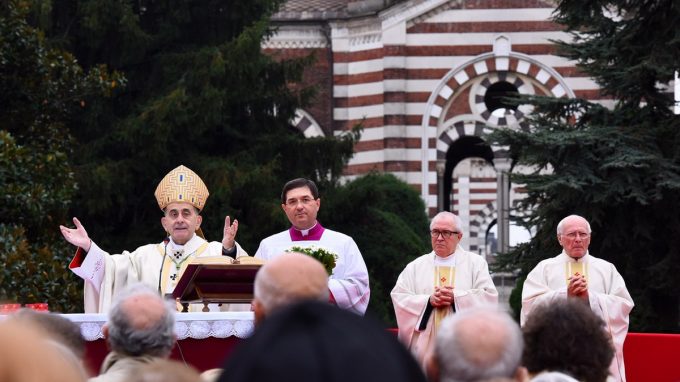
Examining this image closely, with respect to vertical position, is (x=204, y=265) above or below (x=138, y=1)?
below

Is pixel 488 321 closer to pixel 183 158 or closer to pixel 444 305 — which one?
pixel 444 305

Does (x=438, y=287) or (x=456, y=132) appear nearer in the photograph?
(x=438, y=287)

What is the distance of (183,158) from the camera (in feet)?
68.9

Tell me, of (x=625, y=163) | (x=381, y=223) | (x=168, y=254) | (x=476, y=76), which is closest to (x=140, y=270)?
(x=168, y=254)

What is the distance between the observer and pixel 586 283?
10156 mm

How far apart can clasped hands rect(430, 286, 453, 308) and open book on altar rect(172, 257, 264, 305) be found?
1571 mm

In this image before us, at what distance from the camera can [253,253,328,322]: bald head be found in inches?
189

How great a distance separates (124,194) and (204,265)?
1215 centimetres

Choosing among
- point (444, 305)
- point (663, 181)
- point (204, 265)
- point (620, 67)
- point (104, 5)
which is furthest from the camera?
point (104, 5)

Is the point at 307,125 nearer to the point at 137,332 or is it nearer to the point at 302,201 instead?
the point at 302,201

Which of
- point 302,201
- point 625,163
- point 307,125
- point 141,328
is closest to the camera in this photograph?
point 141,328

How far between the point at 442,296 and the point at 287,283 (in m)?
5.28

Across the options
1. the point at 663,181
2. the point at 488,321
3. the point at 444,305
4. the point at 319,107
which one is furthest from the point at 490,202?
the point at 488,321

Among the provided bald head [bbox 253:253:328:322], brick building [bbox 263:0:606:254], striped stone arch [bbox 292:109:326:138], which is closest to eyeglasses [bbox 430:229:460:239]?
bald head [bbox 253:253:328:322]
